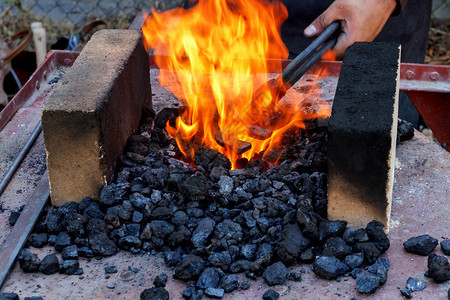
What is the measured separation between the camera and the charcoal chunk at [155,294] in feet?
6.95

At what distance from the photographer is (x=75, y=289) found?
2.21m

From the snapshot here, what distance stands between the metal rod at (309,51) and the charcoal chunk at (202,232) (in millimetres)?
866

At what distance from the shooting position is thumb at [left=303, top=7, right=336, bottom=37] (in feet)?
11.0

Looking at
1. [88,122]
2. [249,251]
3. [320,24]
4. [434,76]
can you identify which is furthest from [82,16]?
[249,251]

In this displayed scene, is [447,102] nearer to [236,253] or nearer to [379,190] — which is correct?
[379,190]

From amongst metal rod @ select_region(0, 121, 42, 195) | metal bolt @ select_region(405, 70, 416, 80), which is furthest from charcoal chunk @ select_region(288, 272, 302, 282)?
metal bolt @ select_region(405, 70, 416, 80)

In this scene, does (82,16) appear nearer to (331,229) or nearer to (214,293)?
(331,229)

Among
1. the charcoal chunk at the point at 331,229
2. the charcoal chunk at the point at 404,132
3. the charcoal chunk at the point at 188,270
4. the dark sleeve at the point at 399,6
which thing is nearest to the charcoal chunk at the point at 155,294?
the charcoal chunk at the point at 188,270

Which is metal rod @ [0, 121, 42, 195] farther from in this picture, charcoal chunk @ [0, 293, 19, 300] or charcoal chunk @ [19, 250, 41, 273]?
charcoal chunk @ [0, 293, 19, 300]

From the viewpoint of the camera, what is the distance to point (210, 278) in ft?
7.25

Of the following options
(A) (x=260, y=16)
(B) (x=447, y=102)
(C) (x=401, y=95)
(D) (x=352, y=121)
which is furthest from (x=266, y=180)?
(C) (x=401, y=95)

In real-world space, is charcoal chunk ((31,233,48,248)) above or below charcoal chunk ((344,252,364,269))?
above

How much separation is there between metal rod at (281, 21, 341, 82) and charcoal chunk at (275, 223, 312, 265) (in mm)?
857

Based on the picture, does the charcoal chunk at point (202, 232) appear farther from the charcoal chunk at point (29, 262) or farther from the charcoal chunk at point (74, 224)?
the charcoal chunk at point (29, 262)
